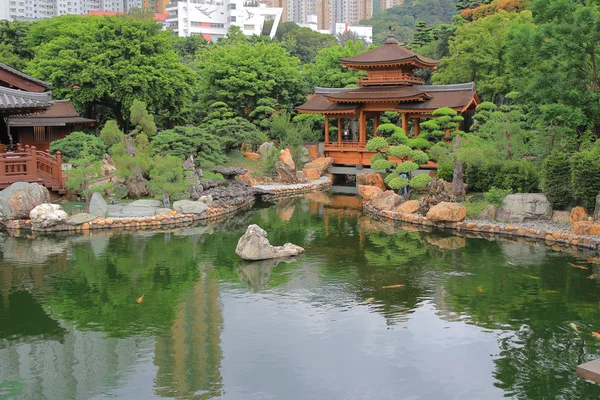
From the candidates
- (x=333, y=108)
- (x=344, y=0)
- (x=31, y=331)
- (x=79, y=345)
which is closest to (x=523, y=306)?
(x=79, y=345)

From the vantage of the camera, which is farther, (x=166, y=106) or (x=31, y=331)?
(x=166, y=106)

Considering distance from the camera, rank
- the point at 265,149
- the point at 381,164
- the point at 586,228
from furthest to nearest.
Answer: the point at 265,149 < the point at 381,164 < the point at 586,228

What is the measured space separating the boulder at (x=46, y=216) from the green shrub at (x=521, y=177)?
1275 centimetres

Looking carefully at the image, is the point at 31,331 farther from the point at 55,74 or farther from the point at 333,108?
the point at 333,108

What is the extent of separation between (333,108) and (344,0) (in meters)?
130

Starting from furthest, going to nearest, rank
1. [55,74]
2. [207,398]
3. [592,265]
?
[55,74], [592,265], [207,398]

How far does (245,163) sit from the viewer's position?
27.9 m

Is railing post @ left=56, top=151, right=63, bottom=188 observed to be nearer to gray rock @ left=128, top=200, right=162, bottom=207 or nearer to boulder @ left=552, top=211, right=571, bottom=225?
gray rock @ left=128, top=200, right=162, bottom=207

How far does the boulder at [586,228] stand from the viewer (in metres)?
15.8

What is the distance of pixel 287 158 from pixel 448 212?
10.3m

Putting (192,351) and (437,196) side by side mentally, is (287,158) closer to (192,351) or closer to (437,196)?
(437,196)

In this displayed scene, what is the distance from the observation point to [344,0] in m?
152

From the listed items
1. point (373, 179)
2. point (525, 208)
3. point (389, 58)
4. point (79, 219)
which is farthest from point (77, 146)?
point (525, 208)

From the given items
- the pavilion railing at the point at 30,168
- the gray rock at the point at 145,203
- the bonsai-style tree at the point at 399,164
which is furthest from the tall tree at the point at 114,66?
the bonsai-style tree at the point at 399,164
